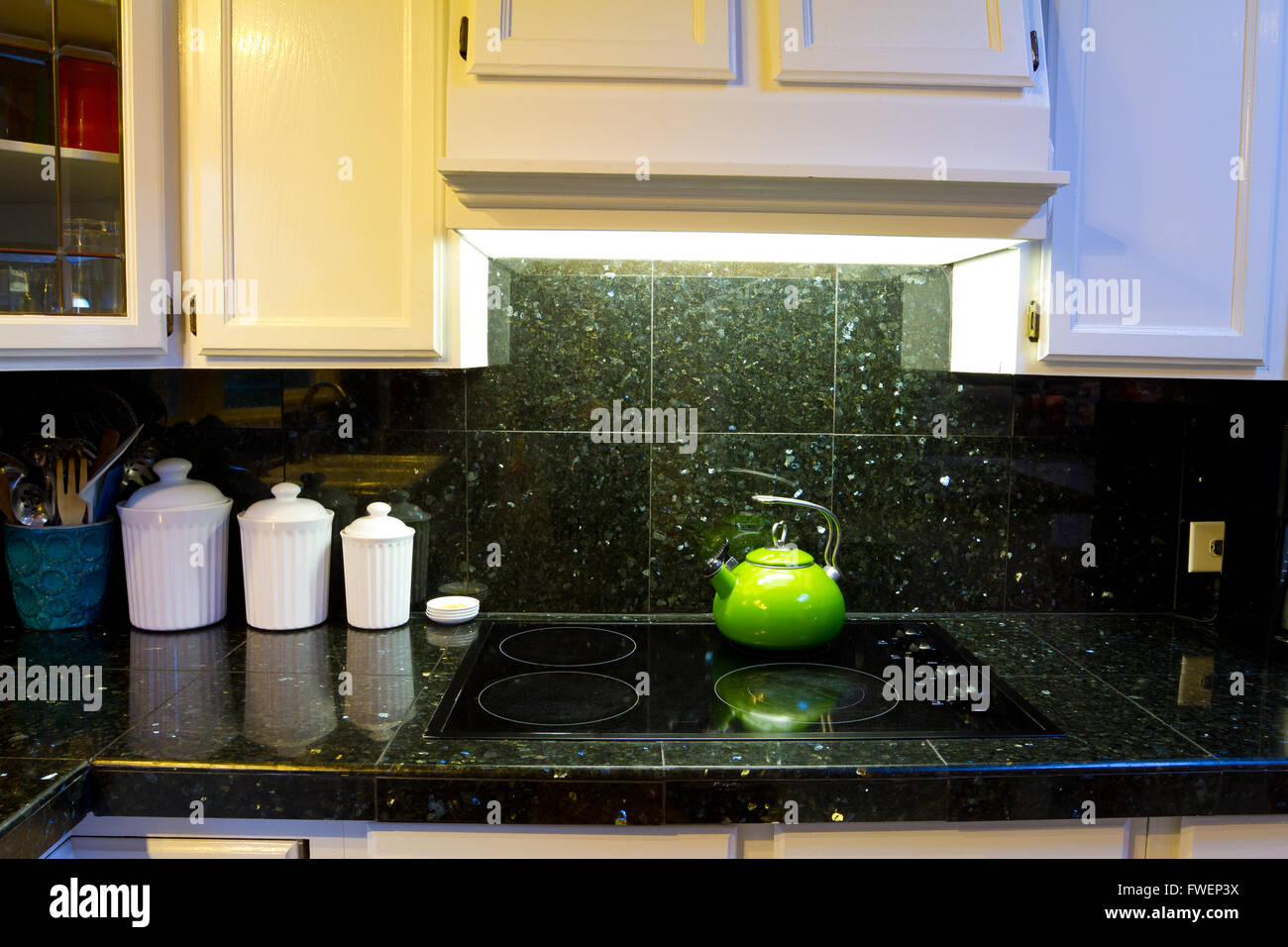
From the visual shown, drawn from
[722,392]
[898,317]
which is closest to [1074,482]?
[898,317]

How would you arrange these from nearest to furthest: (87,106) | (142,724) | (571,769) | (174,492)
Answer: (571,769) → (142,724) → (87,106) → (174,492)

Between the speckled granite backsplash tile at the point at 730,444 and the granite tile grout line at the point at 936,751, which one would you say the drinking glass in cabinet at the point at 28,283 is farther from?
the granite tile grout line at the point at 936,751

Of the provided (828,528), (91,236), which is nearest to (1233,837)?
(828,528)

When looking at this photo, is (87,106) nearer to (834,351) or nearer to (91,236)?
(91,236)

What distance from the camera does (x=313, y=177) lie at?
1499mm

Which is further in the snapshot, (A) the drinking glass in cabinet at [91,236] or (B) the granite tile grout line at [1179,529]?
(B) the granite tile grout line at [1179,529]

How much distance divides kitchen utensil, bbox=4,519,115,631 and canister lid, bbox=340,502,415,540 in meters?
0.44

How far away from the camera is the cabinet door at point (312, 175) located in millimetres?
1480

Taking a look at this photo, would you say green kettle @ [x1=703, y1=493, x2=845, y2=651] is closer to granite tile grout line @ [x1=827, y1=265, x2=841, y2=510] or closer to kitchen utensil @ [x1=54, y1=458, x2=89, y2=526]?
granite tile grout line @ [x1=827, y1=265, x2=841, y2=510]

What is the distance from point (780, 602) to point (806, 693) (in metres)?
0.18

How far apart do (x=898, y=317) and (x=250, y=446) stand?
4.16 feet

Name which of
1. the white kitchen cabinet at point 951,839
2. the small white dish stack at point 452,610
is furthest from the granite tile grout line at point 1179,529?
the small white dish stack at point 452,610

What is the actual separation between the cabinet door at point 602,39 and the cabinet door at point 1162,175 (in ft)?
1.79
